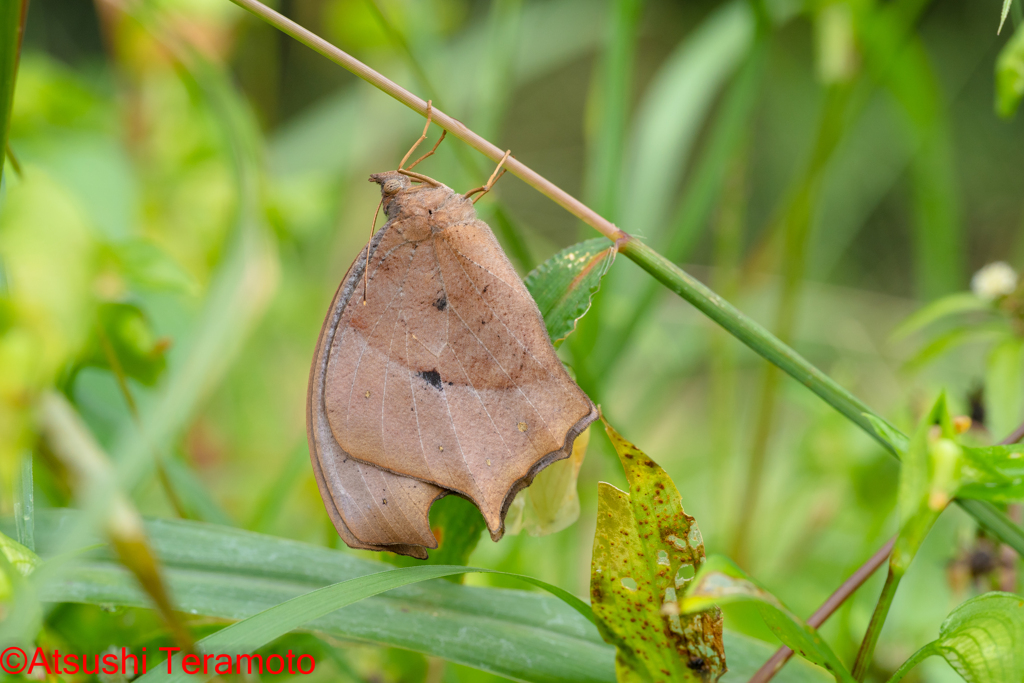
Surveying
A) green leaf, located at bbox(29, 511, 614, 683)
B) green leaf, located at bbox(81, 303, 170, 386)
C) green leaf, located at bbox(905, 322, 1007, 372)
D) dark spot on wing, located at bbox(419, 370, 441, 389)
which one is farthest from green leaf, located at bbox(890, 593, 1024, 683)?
green leaf, located at bbox(81, 303, 170, 386)

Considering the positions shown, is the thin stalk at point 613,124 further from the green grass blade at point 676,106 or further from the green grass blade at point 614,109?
the green grass blade at point 676,106

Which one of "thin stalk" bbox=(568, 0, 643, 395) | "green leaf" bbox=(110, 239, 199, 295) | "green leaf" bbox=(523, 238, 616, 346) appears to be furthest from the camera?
"thin stalk" bbox=(568, 0, 643, 395)

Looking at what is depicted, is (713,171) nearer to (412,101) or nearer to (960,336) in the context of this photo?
(960,336)

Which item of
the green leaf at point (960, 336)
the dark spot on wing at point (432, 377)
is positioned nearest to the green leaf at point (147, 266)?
the dark spot on wing at point (432, 377)

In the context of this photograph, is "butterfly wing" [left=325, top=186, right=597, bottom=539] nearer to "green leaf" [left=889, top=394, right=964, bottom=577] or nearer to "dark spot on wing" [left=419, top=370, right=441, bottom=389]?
"dark spot on wing" [left=419, top=370, right=441, bottom=389]

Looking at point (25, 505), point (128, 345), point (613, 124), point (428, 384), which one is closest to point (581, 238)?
point (613, 124)
